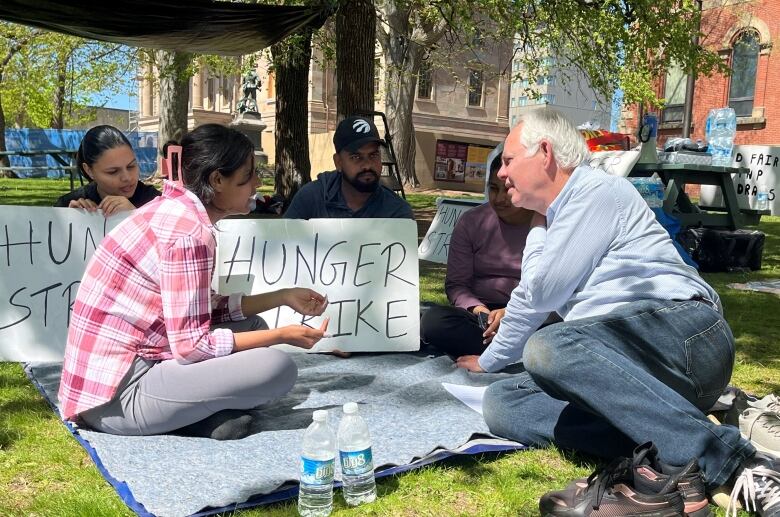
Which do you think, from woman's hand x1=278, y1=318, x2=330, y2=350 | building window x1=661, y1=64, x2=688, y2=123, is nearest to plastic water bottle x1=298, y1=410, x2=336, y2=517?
woman's hand x1=278, y1=318, x2=330, y2=350

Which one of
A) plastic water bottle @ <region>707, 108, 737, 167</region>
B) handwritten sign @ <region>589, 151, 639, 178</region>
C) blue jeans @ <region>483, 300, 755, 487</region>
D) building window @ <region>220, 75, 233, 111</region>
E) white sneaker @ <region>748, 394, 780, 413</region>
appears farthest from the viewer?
building window @ <region>220, 75, 233, 111</region>

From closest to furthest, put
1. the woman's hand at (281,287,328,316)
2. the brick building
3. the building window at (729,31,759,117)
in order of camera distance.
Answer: the woman's hand at (281,287,328,316) < the brick building < the building window at (729,31,759,117)

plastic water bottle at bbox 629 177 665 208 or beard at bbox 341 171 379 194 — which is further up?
beard at bbox 341 171 379 194

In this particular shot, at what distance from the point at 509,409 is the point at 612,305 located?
2.32 feet

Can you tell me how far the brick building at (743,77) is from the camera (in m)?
23.4

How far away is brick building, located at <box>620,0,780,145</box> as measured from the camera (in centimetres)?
2342

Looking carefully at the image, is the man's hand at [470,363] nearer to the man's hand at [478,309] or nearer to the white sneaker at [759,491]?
the man's hand at [478,309]

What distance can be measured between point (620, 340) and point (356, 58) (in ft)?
20.6

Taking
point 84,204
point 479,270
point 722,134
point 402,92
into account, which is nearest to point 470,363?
point 479,270

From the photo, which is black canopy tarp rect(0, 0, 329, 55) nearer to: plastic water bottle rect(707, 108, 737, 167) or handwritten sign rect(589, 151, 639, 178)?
handwritten sign rect(589, 151, 639, 178)

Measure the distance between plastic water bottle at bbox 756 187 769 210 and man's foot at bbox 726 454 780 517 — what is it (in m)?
9.45

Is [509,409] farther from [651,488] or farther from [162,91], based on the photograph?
[162,91]

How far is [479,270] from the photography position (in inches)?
174

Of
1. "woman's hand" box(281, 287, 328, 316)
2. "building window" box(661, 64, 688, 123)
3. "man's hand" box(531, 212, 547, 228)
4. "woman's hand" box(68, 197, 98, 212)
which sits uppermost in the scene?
"building window" box(661, 64, 688, 123)
